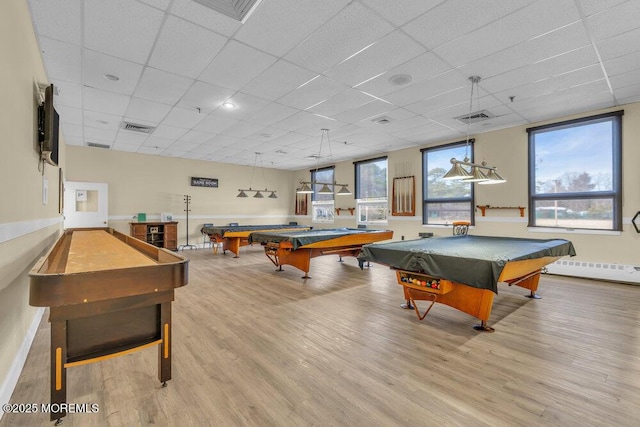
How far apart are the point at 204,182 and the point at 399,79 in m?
7.80

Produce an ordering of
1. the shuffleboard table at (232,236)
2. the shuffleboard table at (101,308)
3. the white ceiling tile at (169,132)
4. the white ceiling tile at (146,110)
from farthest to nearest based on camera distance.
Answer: the shuffleboard table at (232,236), the white ceiling tile at (169,132), the white ceiling tile at (146,110), the shuffleboard table at (101,308)

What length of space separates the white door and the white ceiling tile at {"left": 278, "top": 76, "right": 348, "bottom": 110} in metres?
6.59

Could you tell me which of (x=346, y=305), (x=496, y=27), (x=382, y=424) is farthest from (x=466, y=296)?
(x=496, y=27)

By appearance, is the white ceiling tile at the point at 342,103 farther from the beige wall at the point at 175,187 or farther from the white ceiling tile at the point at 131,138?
the beige wall at the point at 175,187

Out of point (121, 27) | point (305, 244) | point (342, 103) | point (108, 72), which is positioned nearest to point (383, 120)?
point (342, 103)

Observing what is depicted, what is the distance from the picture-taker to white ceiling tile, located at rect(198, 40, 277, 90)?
327cm

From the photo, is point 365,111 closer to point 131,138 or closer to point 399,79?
point 399,79

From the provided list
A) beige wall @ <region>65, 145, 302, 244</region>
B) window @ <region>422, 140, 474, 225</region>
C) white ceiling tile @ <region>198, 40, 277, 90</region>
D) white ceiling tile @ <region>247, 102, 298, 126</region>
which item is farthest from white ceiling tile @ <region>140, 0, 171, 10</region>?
beige wall @ <region>65, 145, 302, 244</region>

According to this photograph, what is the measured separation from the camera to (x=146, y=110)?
201 inches

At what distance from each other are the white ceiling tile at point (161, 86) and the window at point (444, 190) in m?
5.79

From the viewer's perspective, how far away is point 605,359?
244cm

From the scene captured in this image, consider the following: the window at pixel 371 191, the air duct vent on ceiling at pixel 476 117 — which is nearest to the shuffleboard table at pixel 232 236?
the window at pixel 371 191

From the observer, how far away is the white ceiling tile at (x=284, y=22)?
2557 millimetres

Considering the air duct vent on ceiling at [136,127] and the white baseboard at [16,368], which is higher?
the air duct vent on ceiling at [136,127]
